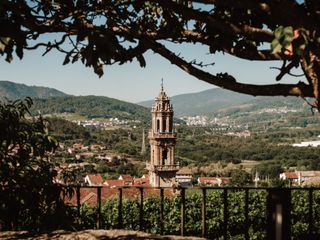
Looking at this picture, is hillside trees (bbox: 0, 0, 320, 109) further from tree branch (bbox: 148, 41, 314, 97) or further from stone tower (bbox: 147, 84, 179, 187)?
stone tower (bbox: 147, 84, 179, 187)

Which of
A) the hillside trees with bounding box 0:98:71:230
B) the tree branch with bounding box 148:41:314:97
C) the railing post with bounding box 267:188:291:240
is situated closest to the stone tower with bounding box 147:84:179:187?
the hillside trees with bounding box 0:98:71:230

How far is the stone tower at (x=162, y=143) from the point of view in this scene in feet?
180

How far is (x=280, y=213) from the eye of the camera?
4.04m

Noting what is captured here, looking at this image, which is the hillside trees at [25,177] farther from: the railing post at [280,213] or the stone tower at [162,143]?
the stone tower at [162,143]

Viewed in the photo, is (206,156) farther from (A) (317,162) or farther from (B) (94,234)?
(B) (94,234)

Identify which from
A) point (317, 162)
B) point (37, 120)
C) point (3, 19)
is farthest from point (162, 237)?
point (317, 162)

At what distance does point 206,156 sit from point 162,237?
448 feet

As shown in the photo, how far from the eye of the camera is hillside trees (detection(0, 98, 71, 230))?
566 cm

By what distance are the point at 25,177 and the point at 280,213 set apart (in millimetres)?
3189

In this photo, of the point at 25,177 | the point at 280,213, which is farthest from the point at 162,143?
the point at 280,213

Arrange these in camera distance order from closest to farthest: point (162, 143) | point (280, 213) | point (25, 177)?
point (280, 213), point (25, 177), point (162, 143)

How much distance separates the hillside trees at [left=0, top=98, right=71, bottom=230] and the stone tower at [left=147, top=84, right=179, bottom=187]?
1909 inches

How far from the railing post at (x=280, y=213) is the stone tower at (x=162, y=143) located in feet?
165

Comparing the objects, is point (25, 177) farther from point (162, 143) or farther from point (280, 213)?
point (162, 143)
